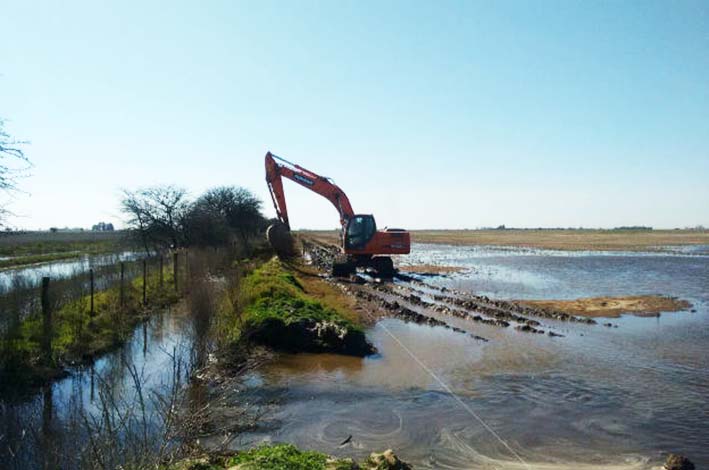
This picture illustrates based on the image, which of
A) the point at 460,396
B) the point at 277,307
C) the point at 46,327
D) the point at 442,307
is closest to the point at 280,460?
the point at 460,396

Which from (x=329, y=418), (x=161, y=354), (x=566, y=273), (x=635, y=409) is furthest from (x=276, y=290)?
(x=566, y=273)

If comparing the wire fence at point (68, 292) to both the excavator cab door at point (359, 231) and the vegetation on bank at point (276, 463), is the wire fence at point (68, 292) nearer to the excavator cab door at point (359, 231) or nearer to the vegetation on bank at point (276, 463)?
the vegetation on bank at point (276, 463)

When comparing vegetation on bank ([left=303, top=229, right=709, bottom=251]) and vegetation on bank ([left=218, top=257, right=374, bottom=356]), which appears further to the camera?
vegetation on bank ([left=303, top=229, right=709, bottom=251])

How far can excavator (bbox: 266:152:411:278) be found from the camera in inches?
1218

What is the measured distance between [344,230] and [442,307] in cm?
1200

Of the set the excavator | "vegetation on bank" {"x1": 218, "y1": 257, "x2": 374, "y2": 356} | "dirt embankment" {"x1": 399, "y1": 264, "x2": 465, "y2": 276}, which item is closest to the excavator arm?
the excavator

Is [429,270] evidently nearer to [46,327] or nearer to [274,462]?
[46,327]

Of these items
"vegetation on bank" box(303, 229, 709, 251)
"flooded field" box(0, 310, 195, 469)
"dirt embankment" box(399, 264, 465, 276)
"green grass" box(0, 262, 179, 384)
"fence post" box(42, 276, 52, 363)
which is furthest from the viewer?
"vegetation on bank" box(303, 229, 709, 251)

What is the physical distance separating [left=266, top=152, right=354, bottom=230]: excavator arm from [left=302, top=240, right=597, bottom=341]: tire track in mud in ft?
14.8

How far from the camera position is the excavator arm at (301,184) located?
3064 cm

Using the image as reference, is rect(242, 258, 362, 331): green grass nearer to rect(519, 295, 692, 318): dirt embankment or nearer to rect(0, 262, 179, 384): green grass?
rect(0, 262, 179, 384): green grass

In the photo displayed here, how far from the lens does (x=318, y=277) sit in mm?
30828

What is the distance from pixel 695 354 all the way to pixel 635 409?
587cm

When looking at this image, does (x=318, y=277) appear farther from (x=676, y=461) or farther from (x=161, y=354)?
(x=676, y=461)
